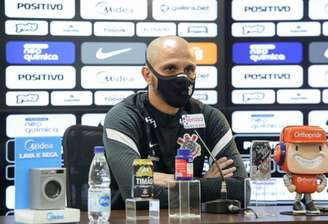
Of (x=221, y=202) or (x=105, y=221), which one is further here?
(x=221, y=202)

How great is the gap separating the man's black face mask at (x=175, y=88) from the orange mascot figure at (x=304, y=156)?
2.24 feet

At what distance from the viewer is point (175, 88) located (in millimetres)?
3047

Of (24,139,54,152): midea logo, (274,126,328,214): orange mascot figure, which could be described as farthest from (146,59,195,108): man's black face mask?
(24,139,54,152): midea logo

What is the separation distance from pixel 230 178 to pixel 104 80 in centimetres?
163

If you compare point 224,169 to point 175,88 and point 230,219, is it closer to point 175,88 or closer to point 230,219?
point 175,88

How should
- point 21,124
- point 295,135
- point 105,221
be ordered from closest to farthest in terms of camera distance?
point 105,221
point 295,135
point 21,124

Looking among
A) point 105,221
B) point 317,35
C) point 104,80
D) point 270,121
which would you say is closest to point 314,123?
point 270,121

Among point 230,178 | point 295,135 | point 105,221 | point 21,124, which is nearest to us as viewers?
point 105,221

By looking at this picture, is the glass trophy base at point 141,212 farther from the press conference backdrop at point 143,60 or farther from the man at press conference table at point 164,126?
the press conference backdrop at point 143,60

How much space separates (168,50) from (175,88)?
19cm

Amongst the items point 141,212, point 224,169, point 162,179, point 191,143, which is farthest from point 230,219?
point 191,143

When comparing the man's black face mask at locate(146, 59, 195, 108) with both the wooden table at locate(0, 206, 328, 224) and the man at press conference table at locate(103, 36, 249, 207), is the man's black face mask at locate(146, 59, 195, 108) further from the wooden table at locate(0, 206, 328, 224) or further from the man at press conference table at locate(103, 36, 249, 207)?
the wooden table at locate(0, 206, 328, 224)

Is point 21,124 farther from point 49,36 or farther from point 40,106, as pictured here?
point 49,36

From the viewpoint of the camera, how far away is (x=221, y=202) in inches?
97.7
